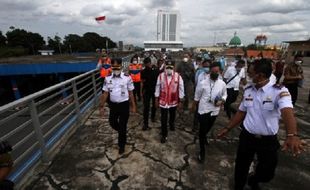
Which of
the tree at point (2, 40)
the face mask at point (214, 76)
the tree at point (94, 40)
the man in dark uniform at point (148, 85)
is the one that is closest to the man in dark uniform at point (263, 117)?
the face mask at point (214, 76)

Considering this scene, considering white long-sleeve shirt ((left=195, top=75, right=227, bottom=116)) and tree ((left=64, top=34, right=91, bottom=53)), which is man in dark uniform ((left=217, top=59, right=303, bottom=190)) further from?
tree ((left=64, top=34, right=91, bottom=53))

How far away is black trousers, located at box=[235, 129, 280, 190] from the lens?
8.60 ft

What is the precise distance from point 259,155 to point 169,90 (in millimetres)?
2235

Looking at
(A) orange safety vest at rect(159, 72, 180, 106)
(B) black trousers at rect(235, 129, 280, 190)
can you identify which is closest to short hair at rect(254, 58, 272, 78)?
(B) black trousers at rect(235, 129, 280, 190)

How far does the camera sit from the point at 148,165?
12.6 ft

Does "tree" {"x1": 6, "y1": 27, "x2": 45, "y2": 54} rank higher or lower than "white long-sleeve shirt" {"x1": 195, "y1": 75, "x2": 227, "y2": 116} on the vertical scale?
higher

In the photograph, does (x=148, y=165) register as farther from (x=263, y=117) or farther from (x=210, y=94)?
(x=263, y=117)

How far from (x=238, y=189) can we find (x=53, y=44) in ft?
331

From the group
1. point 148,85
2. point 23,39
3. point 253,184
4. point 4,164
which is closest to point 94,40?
point 23,39

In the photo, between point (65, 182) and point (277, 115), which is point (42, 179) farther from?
point (277, 115)

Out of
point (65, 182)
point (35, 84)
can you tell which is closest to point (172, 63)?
point (65, 182)

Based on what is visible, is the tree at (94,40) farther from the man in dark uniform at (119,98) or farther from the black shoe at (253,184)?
the black shoe at (253,184)

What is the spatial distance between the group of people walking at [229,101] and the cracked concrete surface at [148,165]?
0.85 feet

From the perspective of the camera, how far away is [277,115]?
257 cm
